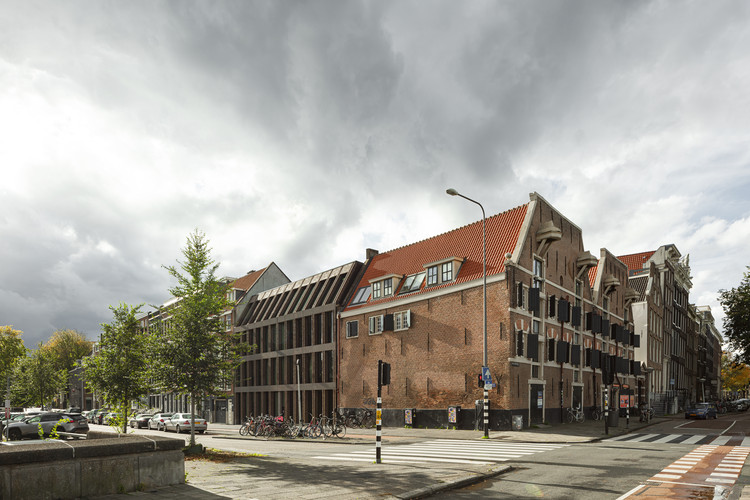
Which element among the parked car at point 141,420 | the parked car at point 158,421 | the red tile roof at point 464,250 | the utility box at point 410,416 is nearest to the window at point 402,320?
the red tile roof at point 464,250

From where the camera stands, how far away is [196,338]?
21859 mm

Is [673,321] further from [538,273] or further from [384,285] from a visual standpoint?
[384,285]

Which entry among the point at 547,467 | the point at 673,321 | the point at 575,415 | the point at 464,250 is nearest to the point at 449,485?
the point at 547,467

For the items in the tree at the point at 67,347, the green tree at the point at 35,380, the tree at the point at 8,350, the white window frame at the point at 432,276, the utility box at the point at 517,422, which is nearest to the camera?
→ the utility box at the point at 517,422

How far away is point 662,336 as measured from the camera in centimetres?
7106

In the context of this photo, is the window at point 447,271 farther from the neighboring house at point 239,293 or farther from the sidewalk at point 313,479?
the neighboring house at point 239,293

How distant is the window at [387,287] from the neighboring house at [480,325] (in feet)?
0.25

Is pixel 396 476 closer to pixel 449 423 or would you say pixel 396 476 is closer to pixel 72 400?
pixel 449 423

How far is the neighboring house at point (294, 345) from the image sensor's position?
151 feet

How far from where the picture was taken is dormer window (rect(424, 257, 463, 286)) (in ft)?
118

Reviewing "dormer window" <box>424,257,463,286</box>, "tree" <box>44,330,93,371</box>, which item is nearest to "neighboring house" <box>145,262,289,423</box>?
"dormer window" <box>424,257,463,286</box>

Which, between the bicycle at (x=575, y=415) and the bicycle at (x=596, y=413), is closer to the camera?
the bicycle at (x=575, y=415)

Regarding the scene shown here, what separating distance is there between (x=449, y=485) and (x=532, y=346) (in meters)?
23.3

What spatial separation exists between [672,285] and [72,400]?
109764mm
